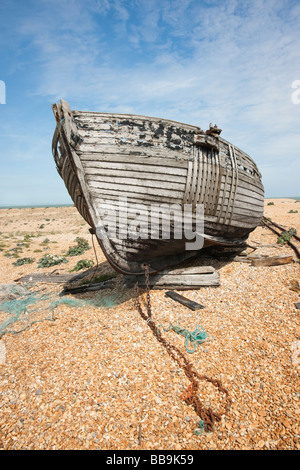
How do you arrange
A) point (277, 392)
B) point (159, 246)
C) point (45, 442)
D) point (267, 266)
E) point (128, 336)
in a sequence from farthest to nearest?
1. point (267, 266)
2. point (159, 246)
3. point (128, 336)
4. point (277, 392)
5. point (45, 442)

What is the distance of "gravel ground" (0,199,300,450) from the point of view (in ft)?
9.18

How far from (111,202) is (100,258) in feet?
22.9

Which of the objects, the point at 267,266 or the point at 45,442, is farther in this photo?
the point at 267,266

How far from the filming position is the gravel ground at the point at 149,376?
2797 mm

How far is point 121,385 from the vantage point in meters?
3.51

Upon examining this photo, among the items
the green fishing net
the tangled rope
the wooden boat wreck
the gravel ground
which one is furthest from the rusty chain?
the green fishing net

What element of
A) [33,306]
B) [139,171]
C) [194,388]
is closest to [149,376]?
[194,388]

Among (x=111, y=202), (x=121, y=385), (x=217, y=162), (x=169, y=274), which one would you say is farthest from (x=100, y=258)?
(x=121, y=385)

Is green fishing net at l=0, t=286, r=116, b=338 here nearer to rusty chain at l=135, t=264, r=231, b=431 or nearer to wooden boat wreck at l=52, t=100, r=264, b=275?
wooden boat wreck at l=52, t=100, r=264, b=275

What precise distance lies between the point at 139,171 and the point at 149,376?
4065 mm

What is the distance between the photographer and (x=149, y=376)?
364 centimetres

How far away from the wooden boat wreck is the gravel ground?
5.26ft
